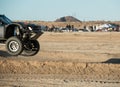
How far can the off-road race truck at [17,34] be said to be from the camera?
17859 millimetres

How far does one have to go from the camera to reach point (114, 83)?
1384cm

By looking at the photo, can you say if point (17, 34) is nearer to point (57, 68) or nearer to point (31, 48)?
point (31, 48)

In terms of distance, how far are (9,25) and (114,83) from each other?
20.1ft

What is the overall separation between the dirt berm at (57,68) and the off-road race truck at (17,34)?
638mm

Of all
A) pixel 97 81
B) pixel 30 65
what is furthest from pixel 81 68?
pixel 97 81

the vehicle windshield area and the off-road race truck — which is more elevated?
the vehicle windshield area

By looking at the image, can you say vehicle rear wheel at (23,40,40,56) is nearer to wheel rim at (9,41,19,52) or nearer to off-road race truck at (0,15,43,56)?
off-road race truck at (0,15,43,56)

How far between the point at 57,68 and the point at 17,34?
2.40 m

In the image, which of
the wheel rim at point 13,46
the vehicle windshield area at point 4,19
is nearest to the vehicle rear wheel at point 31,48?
the wheel rim at point 13,46

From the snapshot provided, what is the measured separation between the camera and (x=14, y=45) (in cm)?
1802

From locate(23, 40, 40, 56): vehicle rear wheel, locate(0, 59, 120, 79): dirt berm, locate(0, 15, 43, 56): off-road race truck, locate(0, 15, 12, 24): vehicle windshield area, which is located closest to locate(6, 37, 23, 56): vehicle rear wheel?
locate(0, 15, 43, 56): off-road race truck

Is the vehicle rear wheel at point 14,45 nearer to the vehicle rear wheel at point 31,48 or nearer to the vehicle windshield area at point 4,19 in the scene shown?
the vehicle windshield area at point 4,19

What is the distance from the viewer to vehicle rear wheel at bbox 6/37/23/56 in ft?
58.3

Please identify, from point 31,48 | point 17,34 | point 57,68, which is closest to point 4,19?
point 17,34
